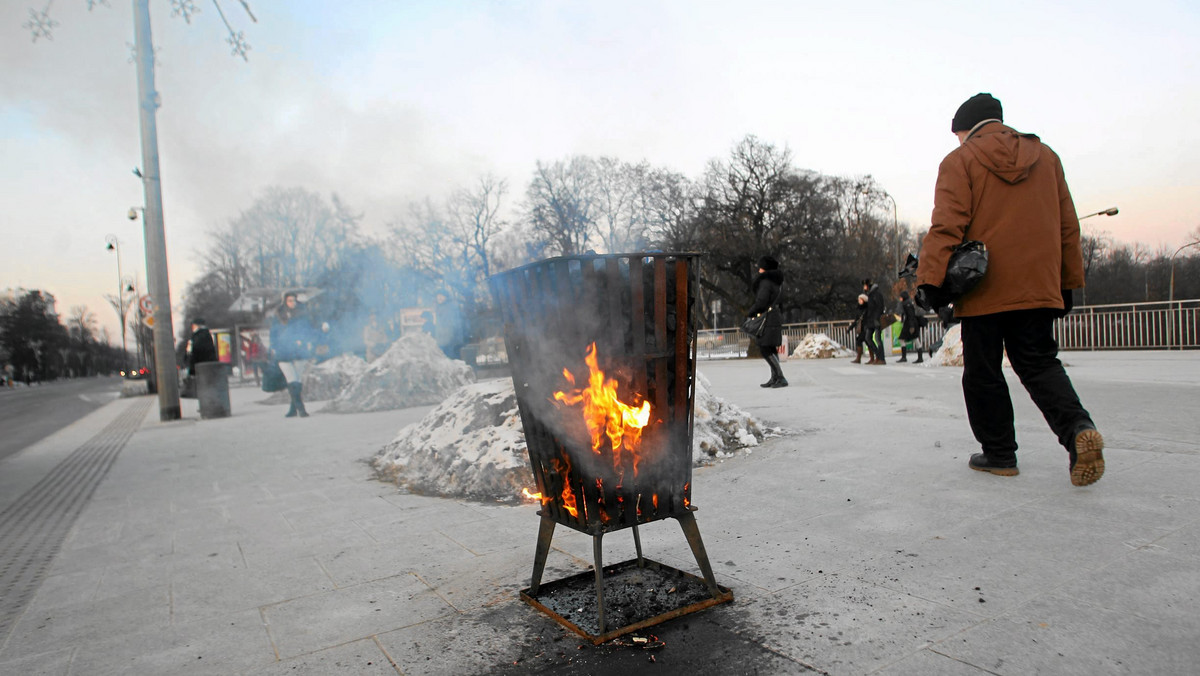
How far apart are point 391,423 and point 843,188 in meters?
38.3

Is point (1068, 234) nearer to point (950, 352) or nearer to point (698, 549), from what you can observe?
point (698, 549)

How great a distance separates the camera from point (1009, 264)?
3.40m

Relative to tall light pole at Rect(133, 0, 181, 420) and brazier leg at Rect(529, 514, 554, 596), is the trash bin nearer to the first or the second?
tall light pole at Rect(133, 0, 181, 420)

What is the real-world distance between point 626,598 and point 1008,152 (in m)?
2.91

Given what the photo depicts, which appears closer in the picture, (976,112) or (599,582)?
(599,582)

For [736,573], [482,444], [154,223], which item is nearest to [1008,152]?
[736,573]

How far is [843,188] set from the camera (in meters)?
41.1

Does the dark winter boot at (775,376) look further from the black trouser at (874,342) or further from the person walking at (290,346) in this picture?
the person walking at (290,346)

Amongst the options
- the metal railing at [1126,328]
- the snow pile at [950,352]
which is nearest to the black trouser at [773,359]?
the snow pile at [950,352]

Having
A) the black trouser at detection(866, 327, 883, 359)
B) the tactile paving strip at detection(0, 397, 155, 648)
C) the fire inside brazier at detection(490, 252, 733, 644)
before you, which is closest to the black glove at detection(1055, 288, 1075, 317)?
the fire inside brazier at detection(490, 252, 733, 644)

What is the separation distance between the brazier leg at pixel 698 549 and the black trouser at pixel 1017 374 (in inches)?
80.1

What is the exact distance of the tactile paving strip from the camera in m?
2.93

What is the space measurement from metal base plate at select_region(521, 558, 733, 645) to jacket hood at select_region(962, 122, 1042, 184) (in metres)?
2.59

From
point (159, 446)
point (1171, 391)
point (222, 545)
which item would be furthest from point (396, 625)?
point (1171, 391)
